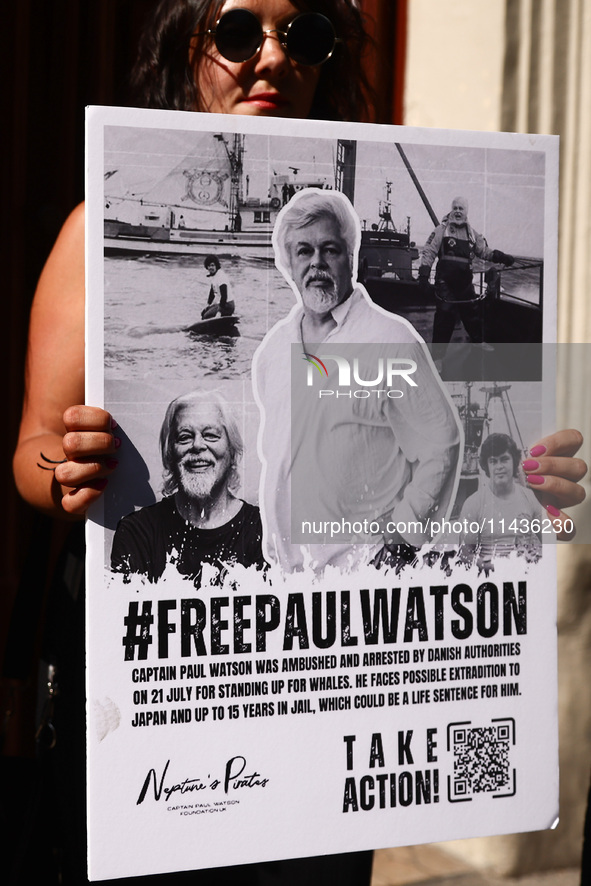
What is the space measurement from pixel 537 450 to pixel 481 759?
290 millimetres

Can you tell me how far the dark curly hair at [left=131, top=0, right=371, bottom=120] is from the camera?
0.86 meters

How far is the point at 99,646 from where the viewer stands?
67 cm

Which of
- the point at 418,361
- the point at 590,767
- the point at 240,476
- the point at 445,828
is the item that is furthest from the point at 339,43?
the point at 590,767

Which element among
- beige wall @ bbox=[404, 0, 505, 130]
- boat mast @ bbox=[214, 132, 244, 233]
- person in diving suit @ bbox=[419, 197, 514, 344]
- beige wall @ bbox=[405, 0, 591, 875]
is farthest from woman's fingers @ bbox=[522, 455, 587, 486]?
beige wall @ bbox=[404, 0, 505, 130]

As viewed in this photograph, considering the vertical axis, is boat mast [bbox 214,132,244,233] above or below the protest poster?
above

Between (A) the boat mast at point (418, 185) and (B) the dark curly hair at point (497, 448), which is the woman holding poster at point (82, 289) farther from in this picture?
(A) the boat mast at point (418, 185)

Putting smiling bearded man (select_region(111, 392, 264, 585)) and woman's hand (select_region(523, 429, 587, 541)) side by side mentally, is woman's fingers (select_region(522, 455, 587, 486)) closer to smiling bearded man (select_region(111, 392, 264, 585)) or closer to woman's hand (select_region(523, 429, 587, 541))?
woman's hand (select_region(523, 429, 587, 541))

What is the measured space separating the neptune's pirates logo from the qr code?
51cm

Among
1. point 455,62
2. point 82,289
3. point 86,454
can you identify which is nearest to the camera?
point 86,454

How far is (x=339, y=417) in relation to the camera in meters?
0.71

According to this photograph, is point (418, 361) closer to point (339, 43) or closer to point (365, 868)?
point (339, 43)

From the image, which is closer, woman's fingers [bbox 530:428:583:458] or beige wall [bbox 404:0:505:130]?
woman's fingers [bbox 530:428:583:458]

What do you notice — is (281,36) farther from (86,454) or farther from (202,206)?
(86,454)

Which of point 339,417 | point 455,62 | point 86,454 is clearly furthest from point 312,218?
point 455,62
